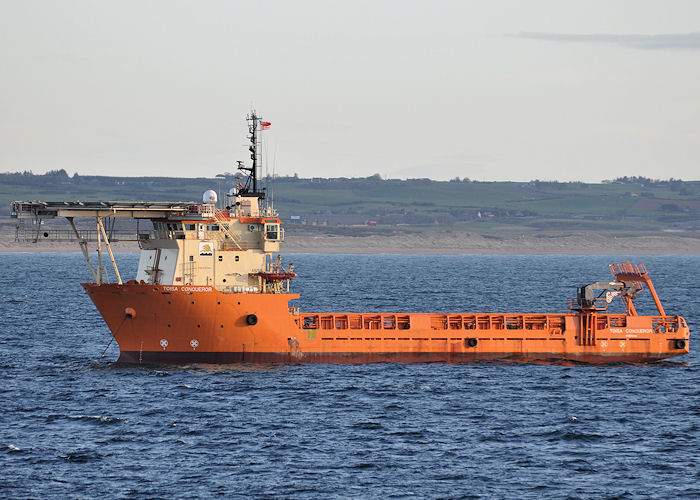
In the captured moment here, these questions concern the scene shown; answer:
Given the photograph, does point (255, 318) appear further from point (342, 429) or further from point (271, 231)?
point (342, 429)

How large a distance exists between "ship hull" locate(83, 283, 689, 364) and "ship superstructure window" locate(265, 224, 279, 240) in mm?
3217

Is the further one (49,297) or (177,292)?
(49,297)

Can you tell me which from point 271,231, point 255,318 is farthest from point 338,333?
point 271,231

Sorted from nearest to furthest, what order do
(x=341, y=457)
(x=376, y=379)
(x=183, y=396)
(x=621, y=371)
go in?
(x=341, y=457) < (x=183, y=396) < (x=376, y=379) < (x=621, y=371)

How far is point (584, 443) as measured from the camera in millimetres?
36344

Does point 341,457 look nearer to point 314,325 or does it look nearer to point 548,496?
point 548,496

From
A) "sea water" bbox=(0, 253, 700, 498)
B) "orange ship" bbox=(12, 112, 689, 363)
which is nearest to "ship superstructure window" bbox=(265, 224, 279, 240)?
"orange ship" bbox=(12, 112, 689, 363)

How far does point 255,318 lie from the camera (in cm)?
4850

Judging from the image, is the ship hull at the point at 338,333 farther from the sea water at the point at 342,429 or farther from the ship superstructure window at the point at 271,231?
the ship superstructure window at the point at 271,231

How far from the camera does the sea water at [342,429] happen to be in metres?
31.3

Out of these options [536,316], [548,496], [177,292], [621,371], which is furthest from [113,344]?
[548,496]

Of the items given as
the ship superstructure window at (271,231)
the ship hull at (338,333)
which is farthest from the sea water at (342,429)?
the ship superstructure window at (271,231)

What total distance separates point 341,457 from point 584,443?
29.7ft

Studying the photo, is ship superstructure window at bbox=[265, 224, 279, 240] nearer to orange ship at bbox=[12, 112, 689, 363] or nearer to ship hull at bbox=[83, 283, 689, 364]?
orange ship at bbox=[12, 112, 689, 363]
